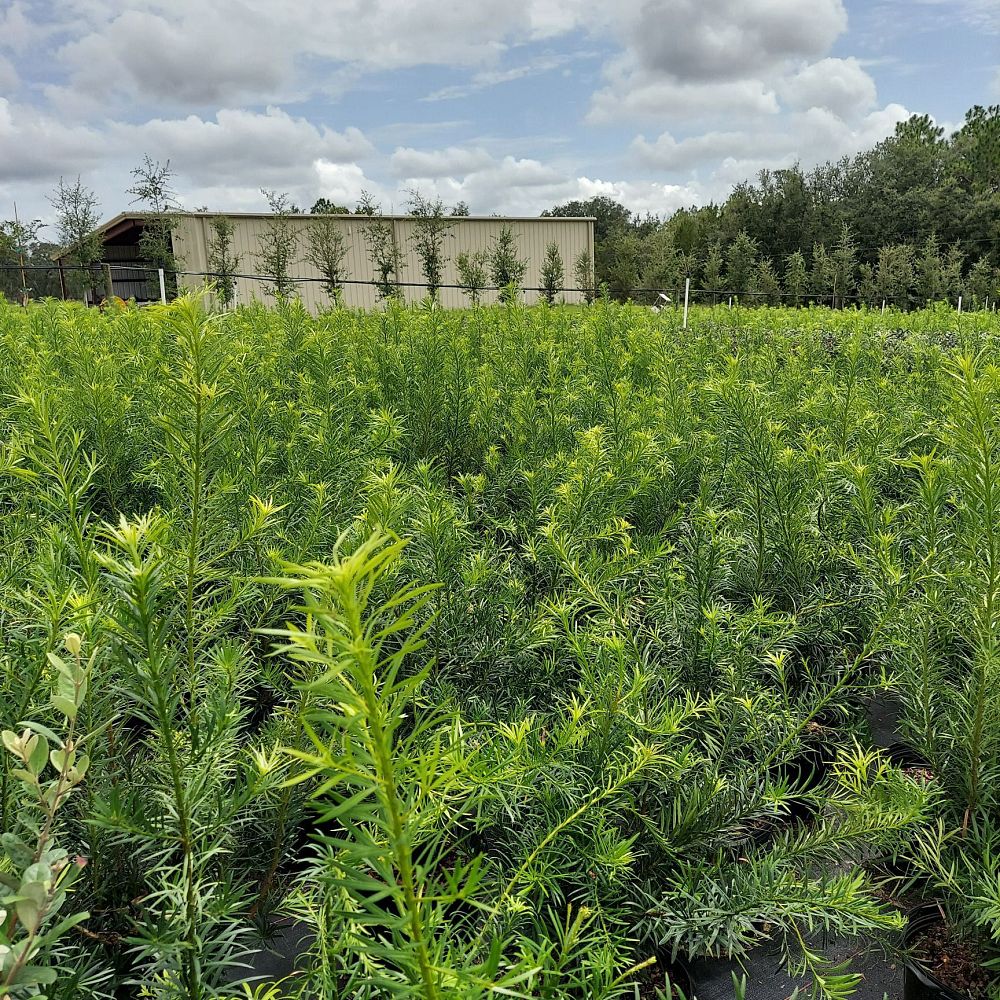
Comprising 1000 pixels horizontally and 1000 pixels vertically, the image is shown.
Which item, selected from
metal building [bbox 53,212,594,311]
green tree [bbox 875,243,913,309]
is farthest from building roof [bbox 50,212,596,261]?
green tree [bbox 875,243,913,309]

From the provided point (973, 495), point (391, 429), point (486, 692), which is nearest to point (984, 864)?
point (973, 495)

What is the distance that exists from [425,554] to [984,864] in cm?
124

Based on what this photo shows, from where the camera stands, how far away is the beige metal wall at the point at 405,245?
33.3 meters

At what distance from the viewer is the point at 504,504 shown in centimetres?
243

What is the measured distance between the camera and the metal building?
33.1 m

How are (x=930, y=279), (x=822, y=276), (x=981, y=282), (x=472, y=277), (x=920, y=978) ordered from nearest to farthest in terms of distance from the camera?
(x=920, y=978) → (x=472, y=277) → (x=930, y=279) → (x=822, y=276) → (x=981, y=282)

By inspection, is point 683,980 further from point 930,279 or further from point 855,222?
point 855,222

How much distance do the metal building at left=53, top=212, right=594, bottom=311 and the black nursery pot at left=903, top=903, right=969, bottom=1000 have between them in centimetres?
3095

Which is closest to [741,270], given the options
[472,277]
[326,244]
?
[326,244]

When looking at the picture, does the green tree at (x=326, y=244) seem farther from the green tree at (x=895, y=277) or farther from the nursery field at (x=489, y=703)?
the nursery field at (x=489, y=703)

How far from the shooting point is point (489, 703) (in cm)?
161

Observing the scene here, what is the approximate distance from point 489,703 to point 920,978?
0.94m

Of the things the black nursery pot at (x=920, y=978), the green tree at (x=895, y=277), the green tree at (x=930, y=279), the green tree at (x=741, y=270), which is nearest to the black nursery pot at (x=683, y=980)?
the black nursery pot at (x=920, y=978)

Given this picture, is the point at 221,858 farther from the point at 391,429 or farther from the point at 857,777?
the point at 391,429
